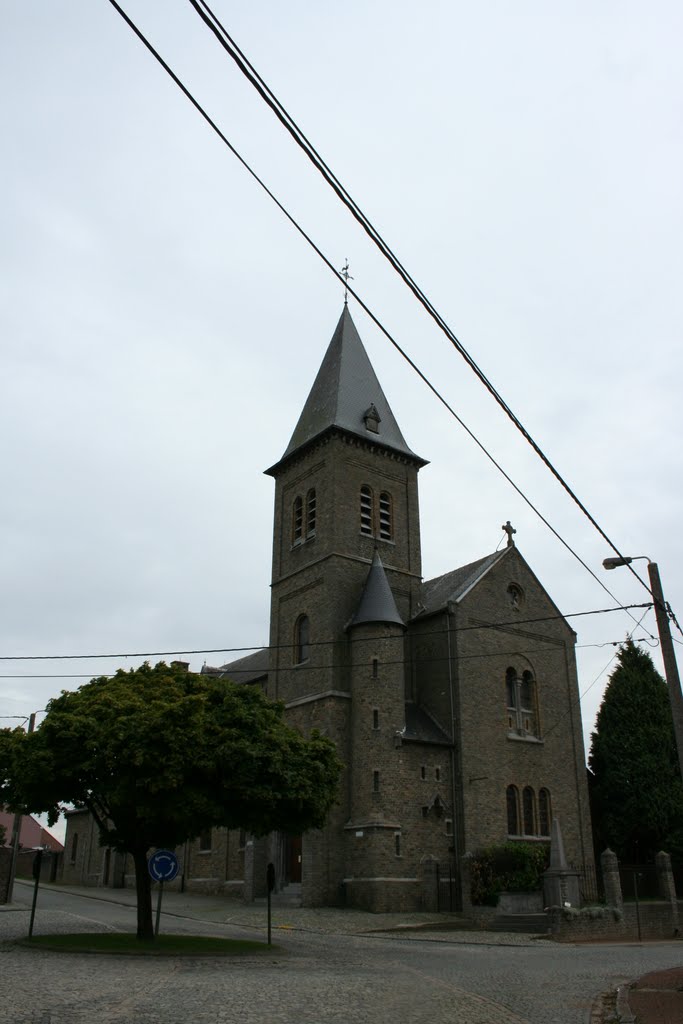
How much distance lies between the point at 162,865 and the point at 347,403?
2517 cm

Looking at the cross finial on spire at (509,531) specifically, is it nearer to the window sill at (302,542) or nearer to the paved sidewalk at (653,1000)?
the window sill at (302,542)

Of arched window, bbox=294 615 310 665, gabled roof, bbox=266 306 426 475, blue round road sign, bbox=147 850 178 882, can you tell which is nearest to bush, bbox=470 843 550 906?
arched window, bbox=294 615 310 665

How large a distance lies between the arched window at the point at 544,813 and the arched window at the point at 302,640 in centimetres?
1058

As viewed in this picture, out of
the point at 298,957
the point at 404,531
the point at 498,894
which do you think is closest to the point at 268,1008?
the point at 298,957

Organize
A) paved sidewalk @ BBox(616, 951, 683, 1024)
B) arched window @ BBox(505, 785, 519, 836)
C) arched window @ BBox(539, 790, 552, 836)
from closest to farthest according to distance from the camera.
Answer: paved sidewalk @ BBox(616, 951, 683, 1024), arched window @ BBox(505, 785, 519, 836), arched window @ BBox(539, 790, 552, 836)

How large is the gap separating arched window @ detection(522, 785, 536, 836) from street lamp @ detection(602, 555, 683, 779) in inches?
737

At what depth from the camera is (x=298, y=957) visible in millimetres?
16875

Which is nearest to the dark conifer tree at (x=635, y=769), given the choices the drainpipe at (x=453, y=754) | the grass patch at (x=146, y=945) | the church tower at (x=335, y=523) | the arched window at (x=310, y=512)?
the drainpipe at (x=453, y=754)

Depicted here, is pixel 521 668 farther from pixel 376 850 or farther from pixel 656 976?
pixel 656 976

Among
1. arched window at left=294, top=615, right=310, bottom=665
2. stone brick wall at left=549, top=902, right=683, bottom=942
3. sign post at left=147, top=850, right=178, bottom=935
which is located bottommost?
stone brick wall at left=549, top=902, right=683, bottom=942

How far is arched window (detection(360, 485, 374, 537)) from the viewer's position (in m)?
36.7

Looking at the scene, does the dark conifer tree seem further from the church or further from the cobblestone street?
the cobblestone street

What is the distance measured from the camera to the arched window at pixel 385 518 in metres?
37.3

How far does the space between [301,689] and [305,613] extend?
314 centimetres
